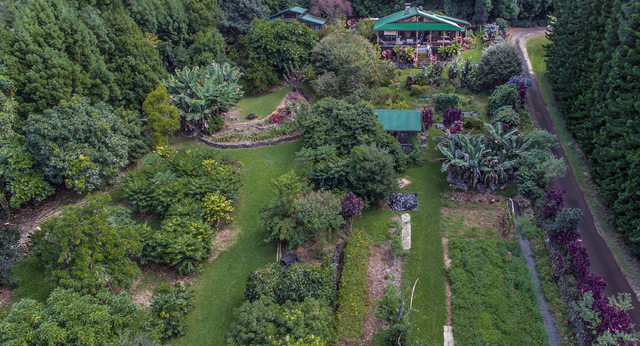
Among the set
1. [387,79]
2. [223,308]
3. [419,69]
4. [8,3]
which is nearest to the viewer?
[223,308]

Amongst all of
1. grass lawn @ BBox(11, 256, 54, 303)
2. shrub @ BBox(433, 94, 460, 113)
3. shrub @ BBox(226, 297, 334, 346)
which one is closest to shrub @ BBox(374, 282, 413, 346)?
shrub @ BBox(226, 297, 334, 346)

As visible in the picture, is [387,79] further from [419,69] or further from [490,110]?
[490,110]

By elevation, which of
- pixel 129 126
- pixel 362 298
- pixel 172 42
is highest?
pixel 172 42

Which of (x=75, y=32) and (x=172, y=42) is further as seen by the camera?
(x=172, y=42)

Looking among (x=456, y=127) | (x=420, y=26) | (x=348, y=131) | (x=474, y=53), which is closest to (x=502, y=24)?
(x=474, y=53)

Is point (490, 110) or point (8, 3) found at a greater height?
point (8, 3)

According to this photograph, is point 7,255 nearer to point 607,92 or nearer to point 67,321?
point 67,321

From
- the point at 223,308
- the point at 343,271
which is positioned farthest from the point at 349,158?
the point at 223,308

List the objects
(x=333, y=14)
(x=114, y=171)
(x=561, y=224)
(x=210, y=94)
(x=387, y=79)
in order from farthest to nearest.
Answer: (x=333, y=14) < (x=387, y=79) < (x=210, y=94) < (x=114, y=171) < (x=561, y=224)
